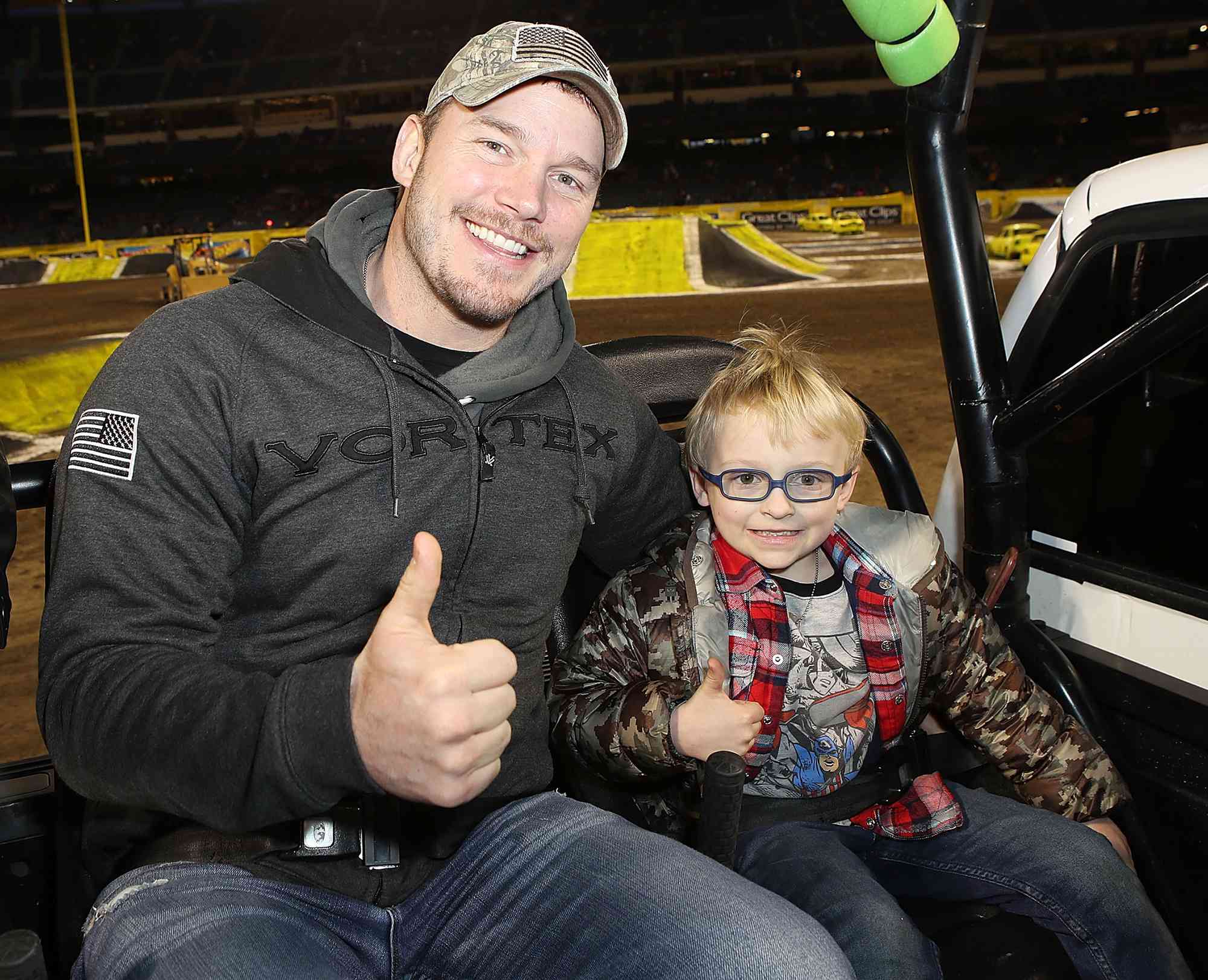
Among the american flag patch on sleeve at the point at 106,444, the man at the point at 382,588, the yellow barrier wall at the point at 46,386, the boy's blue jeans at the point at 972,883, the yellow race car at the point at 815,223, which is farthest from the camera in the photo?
the yellow race car at the point at 815,223

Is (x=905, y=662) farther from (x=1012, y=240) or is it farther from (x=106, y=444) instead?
(x=1012, y=240)

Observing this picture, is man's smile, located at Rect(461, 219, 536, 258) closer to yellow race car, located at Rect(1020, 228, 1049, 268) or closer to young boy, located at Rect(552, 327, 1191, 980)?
young boy, located at Rect(552, 327, 1191, 980)

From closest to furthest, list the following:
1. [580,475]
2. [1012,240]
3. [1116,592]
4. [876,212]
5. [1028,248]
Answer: [580,475]
[1116,592]
[1028,248]
[1012,240]
[876,212]

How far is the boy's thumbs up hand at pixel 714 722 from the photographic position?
1.44 m

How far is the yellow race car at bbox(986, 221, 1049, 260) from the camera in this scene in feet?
49.3

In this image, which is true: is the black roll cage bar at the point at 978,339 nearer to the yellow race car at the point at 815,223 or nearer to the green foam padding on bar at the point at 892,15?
the green foam padding on bar at the point at 892,15

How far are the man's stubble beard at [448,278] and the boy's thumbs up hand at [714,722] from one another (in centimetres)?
66

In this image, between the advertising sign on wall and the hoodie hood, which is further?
the advertising sign on wall

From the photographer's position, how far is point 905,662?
168 centimetres

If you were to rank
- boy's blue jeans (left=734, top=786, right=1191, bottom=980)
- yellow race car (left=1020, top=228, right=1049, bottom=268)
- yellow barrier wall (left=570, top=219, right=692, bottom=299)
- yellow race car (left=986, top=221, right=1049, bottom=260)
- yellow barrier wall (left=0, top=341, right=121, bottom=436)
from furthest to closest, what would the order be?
yellow race car (left=986, top=221, right=1049, bottom=260) → yellow race car (left=1020, top=228, right=1049, bottom=268) → yellow barrier wall (left=570, top=219, right=692, bottom=299) → yellow barrier wall (left=0, top=341, right=121, bottom=436) → boy's blue jeans (left=734, top=786, right=1191, bottom=980)

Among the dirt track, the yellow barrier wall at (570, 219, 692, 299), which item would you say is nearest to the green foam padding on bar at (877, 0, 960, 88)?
the dirt track

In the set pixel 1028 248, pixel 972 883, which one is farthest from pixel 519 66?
pixel 1028 248

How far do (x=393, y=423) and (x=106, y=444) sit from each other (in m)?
0.37

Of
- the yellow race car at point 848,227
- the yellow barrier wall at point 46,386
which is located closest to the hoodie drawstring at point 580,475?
the yellow barrier wall at point 46,386
